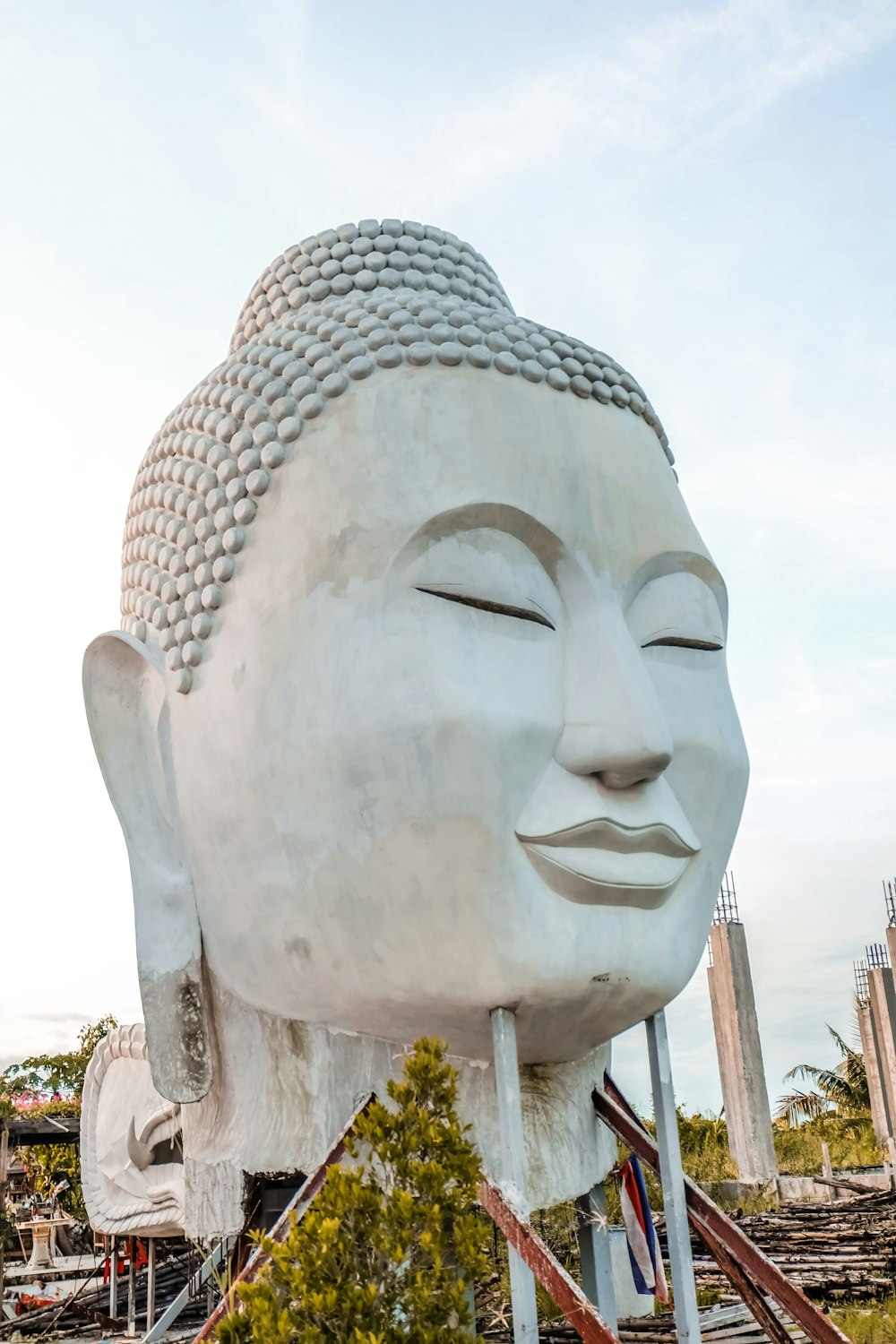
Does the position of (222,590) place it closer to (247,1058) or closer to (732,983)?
(247,1058)

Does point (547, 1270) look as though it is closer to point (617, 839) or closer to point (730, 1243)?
point (730, 1243)

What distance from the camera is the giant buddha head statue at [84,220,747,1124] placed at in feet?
15.1

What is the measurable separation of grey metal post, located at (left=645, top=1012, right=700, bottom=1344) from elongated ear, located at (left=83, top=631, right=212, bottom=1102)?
2.03m

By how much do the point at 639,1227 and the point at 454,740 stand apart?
2691mm

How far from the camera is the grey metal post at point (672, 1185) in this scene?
4.91 m

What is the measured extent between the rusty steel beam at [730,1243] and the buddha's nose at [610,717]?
184cm

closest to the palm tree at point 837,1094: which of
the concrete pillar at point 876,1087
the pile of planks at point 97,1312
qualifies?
the concrete pillar at point 876,1087

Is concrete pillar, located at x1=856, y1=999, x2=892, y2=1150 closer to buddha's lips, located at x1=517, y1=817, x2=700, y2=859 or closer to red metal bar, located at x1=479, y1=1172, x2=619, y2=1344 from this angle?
buddha's lips, located at x1=517, y1=817, x2=700, y2=859

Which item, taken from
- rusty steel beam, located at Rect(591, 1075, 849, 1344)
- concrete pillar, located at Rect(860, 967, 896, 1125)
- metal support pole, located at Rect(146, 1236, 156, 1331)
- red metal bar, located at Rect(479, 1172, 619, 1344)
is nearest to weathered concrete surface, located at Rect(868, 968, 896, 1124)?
concrete pillar, located at Rect(860, 967, 896, 1125)

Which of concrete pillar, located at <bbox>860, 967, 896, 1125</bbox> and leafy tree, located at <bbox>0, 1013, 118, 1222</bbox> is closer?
leafy tree, located at <bbox>0, 1013, 118, 1222</bbox>

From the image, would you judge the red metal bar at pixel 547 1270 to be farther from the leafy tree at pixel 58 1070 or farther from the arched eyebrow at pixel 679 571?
the leafy tree at pixel 58 1070

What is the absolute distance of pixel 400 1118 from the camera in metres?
3.47

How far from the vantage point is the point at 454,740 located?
4.53 m

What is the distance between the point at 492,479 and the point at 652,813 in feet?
4.99
